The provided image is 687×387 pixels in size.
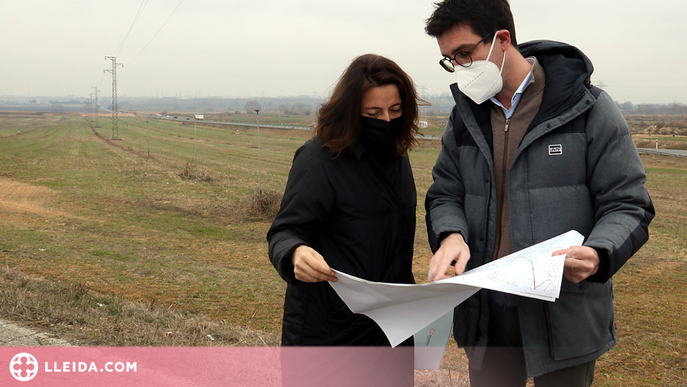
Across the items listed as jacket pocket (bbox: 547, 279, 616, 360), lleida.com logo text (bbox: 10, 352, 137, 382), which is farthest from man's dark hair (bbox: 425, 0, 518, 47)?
lleida.com logo text (bbox: 10, 352, 137, 382)

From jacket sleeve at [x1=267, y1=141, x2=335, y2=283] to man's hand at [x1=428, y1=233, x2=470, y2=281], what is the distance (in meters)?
0.47

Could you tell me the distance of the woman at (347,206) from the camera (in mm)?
2076

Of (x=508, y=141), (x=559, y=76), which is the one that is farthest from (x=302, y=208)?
(x=559, y=76)

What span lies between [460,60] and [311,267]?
3.39 ft

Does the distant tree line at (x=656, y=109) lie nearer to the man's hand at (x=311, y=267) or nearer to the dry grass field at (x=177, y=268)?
the dry grass field at (x=177, y=268)

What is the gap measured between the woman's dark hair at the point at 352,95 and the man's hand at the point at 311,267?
0.44m

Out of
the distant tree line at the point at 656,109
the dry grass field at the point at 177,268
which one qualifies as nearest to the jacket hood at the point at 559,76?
the dry grass field at the point at 177,268

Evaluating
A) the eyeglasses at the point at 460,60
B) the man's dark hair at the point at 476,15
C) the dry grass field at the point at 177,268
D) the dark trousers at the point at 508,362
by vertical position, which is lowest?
the dry grass field at the point at 177,268

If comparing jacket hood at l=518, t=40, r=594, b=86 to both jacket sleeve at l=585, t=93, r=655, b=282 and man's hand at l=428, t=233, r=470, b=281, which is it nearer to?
jacket sleeve at l=585, t=93, r=655, b=282

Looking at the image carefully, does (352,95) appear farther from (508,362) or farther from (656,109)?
(656,109)

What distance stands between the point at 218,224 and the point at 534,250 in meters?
13.6

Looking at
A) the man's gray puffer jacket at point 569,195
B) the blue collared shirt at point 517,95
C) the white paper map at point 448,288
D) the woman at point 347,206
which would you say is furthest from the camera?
the woman at point 347,206

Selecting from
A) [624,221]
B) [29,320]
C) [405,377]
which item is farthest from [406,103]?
[29,320]

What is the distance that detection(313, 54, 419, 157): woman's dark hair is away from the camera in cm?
211
